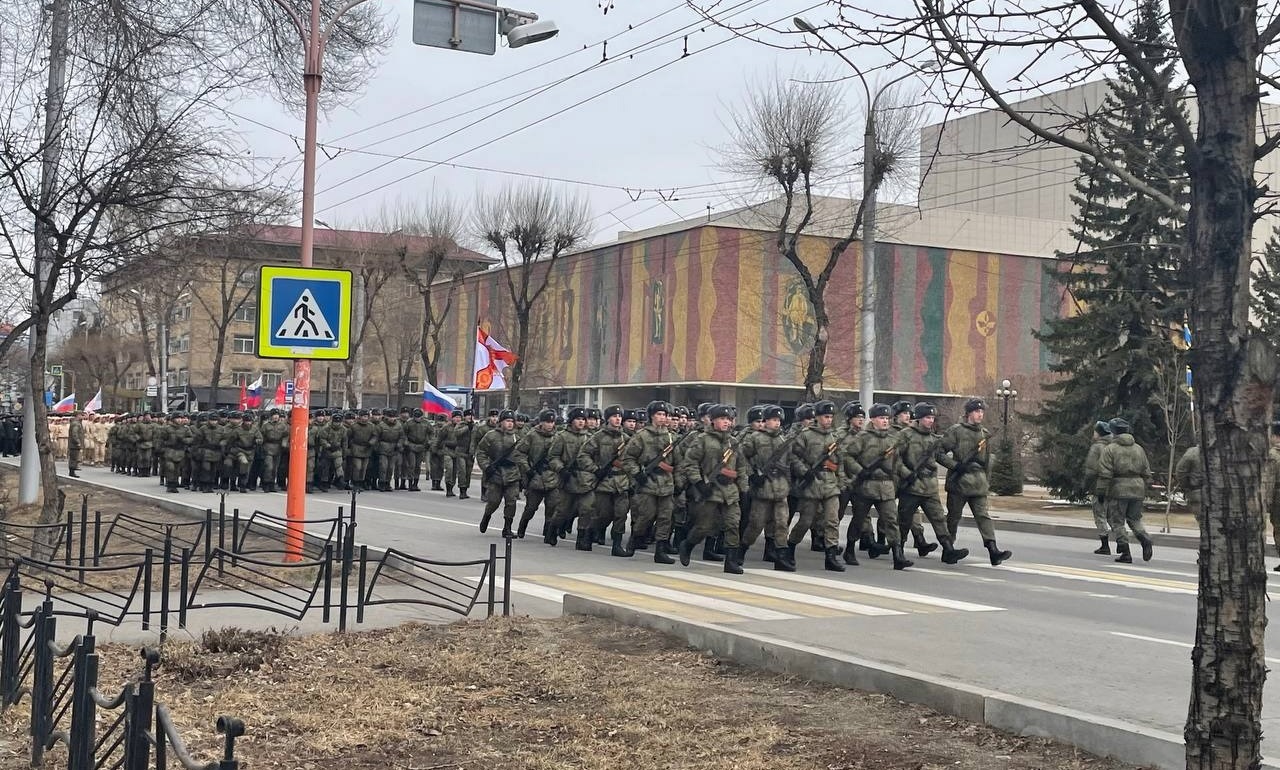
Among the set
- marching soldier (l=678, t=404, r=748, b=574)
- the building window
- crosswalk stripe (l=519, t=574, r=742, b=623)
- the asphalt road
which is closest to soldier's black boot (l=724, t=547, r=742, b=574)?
marching soldier (l=678, t=404, r=748, b=574)

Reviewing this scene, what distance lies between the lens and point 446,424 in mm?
29172

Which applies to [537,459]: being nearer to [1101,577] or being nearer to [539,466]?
[539,466]

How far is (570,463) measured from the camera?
681 inches

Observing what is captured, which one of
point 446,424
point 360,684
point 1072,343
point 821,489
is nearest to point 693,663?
point 360,684

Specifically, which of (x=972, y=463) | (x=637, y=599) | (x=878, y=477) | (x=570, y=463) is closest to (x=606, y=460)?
(x=570, y=463)

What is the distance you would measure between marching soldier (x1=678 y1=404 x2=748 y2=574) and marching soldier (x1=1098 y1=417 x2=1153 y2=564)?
16.7 feet

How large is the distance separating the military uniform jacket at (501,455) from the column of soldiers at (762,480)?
42cm

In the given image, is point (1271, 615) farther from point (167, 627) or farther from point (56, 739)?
point (56, 739)

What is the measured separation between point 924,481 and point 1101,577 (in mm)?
2317

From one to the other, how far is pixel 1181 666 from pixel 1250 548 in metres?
5.09

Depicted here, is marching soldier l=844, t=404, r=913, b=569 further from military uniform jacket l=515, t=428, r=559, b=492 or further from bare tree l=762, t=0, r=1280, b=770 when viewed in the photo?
bare tree l=762, t=0, r=1280, b=770

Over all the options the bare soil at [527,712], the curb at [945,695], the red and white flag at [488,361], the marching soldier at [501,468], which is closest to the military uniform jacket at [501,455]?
the marching soldier at [501,468]

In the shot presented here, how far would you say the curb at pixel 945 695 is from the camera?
5.90 metres

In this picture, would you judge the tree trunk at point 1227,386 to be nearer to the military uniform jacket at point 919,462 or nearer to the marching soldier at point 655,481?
the marching soldier at point 655,481
